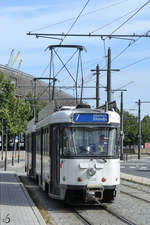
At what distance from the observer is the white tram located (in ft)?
46.1

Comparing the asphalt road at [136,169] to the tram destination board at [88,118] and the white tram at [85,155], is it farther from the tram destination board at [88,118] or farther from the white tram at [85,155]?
the tram destination board at [88,118]

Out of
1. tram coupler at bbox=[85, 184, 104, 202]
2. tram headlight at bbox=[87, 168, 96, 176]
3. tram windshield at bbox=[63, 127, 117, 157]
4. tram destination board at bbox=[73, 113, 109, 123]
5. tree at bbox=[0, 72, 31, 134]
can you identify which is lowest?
tram coupler at bbox=[85, 184, 104, 202]

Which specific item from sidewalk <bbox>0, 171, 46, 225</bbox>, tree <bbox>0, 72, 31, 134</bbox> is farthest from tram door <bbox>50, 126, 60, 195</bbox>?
tree <bbox>0, 72, 31, 134</bbox>

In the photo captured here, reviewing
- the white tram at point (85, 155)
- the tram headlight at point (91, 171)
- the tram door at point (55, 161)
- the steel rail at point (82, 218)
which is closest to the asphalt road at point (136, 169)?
the tram door at point (55, 161)

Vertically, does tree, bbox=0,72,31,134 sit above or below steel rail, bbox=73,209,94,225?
above

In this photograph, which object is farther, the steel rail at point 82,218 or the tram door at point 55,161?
the tram door at point 55,161

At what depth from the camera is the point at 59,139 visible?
576 inches

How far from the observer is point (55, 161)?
588 inches

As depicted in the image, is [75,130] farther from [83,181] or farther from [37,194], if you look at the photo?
[37,194]

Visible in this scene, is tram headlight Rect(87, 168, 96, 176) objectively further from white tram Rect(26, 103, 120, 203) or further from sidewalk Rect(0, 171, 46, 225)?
sidewalk Rect(0, 171, 46, 225)

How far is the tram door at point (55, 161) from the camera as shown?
14.6 metres

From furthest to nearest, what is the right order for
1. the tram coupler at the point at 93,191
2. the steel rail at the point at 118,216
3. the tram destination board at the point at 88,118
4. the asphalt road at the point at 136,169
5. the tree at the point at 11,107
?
1. the tree at the point at 11,107
2. the asphalt road at the point at 136,169
3. the tram destination board at the point at 88,118
4. the tram coupler at the point at 93,191
5. the steel rail at the point at 118,216

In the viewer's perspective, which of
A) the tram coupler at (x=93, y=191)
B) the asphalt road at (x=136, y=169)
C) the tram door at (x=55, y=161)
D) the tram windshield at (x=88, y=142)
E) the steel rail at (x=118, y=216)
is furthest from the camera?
the asphalt road at (x=136, y=169)

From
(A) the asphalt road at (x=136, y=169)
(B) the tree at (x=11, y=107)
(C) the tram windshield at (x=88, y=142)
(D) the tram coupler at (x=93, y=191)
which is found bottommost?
(A) the asphalt road at (x=136, y=169)
